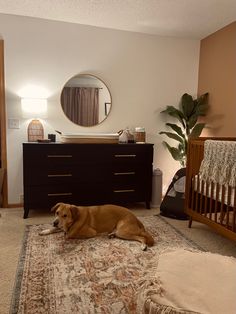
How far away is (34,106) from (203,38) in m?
2.64

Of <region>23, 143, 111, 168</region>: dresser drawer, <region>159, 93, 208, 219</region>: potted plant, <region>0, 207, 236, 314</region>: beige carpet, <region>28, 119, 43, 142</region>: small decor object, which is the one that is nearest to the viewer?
<region>0, 207, 236, 314</region>: beige carpet

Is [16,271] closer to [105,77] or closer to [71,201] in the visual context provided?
[71,201]

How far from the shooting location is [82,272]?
183cm

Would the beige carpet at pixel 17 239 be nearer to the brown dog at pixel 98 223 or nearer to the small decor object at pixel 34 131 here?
the brown dog at pixel 98 223

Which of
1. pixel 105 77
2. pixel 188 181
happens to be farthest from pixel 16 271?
pixel 105 77

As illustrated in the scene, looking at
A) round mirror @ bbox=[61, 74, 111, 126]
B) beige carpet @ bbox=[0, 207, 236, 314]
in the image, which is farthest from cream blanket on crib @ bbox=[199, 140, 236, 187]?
round mirror @ bbox=[61, 74, 111, 126]

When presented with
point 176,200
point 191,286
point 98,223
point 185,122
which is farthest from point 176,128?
point 191,286

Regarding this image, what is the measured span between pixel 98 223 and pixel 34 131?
1593 millimetres

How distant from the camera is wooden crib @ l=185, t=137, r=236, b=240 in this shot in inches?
85.7

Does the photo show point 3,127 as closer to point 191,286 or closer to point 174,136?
point 174,136

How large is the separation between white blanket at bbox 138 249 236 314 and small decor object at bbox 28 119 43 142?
8.16 ft

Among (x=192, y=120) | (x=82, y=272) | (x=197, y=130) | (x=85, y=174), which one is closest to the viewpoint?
(x=82, y=272)

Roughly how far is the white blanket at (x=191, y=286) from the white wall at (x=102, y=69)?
2.59 metres

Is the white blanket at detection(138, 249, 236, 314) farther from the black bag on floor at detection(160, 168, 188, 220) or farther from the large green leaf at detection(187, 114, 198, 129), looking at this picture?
the large green leaf at detection(187, 114, 198, 129)
